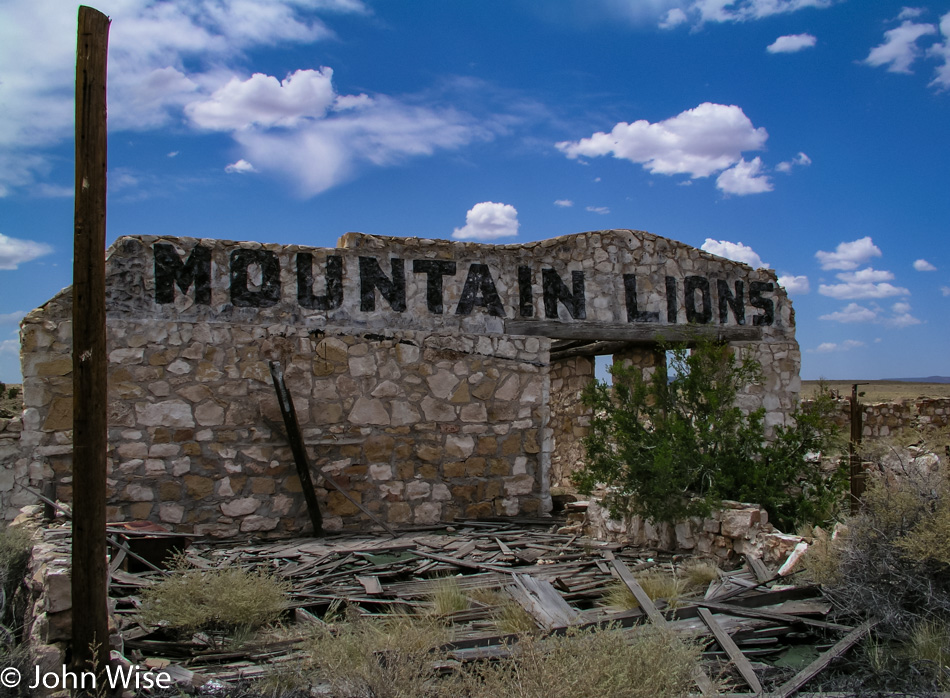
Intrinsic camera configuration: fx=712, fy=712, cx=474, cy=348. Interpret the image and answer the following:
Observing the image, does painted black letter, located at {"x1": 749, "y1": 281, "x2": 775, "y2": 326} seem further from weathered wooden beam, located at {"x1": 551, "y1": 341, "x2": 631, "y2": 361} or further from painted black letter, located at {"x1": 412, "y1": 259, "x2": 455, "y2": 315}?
painted black letter, located at {"x1": 412, "y1": 259, "x2": 455, "y2": 315}

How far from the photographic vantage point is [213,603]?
188 inches

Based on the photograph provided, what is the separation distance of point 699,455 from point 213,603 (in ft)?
16.0

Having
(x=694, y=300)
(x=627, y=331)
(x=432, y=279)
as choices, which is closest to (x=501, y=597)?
(x=432, y=279)

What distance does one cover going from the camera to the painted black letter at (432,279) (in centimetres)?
908

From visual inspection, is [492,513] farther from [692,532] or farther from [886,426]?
[886,426]

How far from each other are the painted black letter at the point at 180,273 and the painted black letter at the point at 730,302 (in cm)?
734

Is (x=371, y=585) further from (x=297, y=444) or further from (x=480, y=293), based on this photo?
(x=480, y=293)

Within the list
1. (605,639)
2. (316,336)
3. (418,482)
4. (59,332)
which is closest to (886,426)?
(418,482)

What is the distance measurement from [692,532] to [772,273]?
5962 mm

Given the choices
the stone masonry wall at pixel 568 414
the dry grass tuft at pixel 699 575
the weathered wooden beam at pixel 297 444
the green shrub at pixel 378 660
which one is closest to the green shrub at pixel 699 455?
the dry grass tuft at pixel 699 575

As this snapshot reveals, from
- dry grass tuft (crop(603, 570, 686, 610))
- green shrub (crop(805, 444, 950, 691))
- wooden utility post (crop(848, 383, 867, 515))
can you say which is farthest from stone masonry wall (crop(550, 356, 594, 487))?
green shrub (crop(805, 444, 950, 691))

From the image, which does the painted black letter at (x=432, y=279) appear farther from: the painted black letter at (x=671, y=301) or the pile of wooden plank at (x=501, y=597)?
the painted black letter at (x=671, y=301)

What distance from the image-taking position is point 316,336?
856 cm

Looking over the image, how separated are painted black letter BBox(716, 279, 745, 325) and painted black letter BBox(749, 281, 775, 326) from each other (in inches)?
8.4
